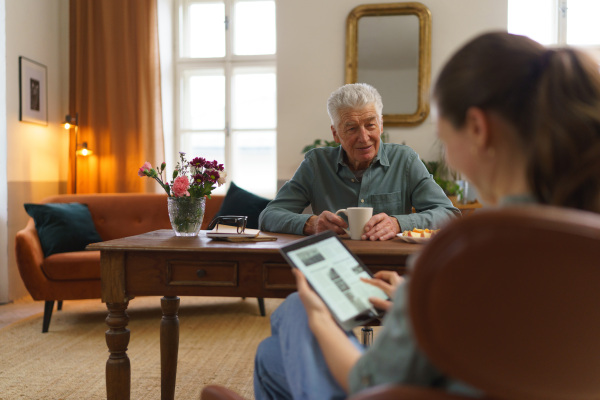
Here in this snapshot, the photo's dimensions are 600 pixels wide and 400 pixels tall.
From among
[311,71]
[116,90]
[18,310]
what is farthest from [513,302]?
[116,90]

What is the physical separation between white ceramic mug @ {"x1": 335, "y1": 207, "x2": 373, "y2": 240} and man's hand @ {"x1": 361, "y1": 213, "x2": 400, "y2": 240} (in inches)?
0.7

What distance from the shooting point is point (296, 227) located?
6.40ft

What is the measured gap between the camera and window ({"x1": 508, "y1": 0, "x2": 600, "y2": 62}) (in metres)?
4.64

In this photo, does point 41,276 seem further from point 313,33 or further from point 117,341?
point 313,33

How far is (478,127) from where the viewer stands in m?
0.66

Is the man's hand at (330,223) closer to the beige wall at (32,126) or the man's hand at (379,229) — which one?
the man's hand at (379,229)

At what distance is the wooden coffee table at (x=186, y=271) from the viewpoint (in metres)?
1.54

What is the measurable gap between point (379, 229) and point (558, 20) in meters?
3.91

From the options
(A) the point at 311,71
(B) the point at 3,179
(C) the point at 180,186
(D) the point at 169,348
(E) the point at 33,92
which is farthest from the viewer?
(A) the point at 311,71

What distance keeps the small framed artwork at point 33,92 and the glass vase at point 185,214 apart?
2975 mm

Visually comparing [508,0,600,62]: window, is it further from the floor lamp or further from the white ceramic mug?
the floor lamp

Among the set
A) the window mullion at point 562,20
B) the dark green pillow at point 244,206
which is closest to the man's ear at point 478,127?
the dark green pillow at point 244,206

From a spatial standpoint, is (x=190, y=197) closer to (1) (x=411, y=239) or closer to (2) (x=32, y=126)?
(1) (x=411, y=239)

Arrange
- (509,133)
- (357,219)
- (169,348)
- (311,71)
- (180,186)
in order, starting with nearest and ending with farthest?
(509,133) < (357,219) < (180,186) < (169,348) < (311,71)
